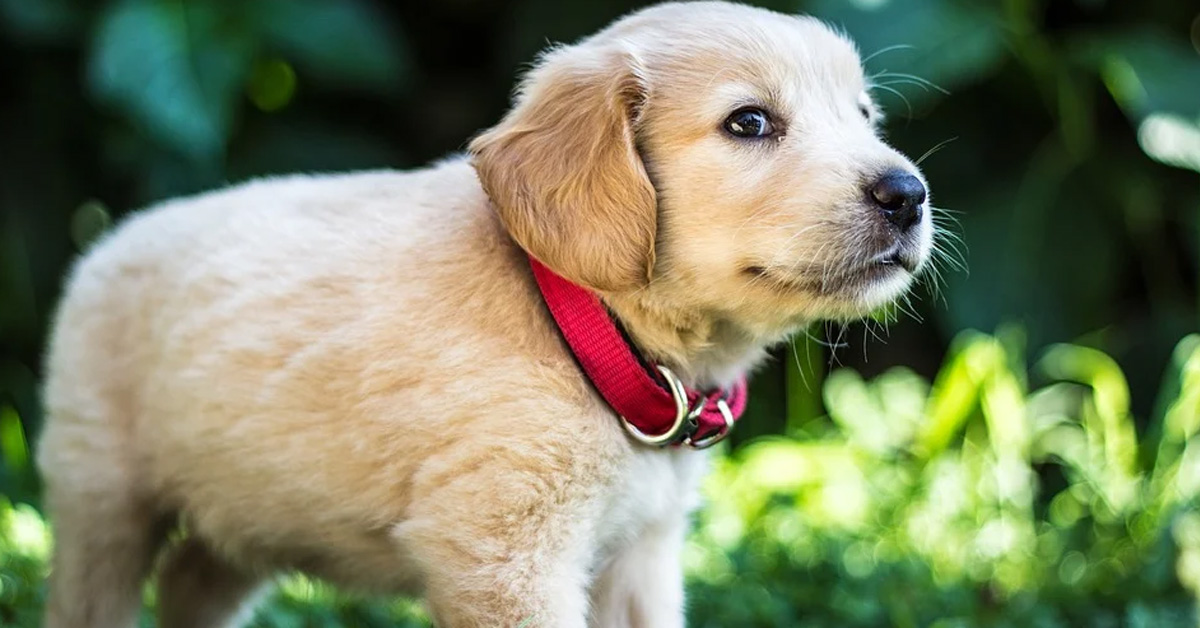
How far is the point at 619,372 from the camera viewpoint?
296 cm

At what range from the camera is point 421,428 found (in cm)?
296

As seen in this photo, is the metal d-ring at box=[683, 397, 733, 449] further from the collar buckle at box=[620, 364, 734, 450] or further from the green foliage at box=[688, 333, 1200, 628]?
the green foliage at box=[688, 333, 1200, 628]

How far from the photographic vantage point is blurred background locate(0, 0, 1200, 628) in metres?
4.28

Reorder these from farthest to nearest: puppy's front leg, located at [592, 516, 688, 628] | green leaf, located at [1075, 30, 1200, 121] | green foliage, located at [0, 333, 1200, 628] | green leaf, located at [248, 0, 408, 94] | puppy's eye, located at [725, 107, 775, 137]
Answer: green leaf, located at [248, 0, 408, 94], green leaf, located at [1075, 30, 1200, 121], green foliage, located at [0, 333, 1200, 628], puppy's front leg, located at [592, 516, 688, 628], puppy's eye, located at [725, 107, 775, 137]

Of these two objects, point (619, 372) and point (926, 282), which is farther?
point (926, 282)

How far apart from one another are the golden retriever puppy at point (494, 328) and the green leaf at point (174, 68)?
1.43 meters

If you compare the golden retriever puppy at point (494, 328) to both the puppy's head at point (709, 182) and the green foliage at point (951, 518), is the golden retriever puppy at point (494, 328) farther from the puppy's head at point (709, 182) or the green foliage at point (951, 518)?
the green foliage at point (951, 518)

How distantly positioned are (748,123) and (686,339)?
1.56ft

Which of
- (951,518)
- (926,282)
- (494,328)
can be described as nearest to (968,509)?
(951,518)

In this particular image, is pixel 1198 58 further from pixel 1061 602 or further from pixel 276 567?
pixel 276 567

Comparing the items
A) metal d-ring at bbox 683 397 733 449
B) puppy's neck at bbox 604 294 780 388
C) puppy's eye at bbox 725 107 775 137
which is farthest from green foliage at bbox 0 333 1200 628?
puppy's eye at bbox 725 107 775 137

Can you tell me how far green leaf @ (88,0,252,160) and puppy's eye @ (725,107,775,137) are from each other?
243cm

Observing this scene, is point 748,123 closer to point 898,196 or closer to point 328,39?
point 898,196

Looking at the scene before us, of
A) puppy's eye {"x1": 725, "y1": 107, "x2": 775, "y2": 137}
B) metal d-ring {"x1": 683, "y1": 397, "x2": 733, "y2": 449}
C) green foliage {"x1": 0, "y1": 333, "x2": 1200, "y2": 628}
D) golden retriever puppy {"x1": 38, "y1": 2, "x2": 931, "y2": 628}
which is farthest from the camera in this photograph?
green foliage {"x1": 0, "y1": 333, "x2": 1200, "y2": 628}
